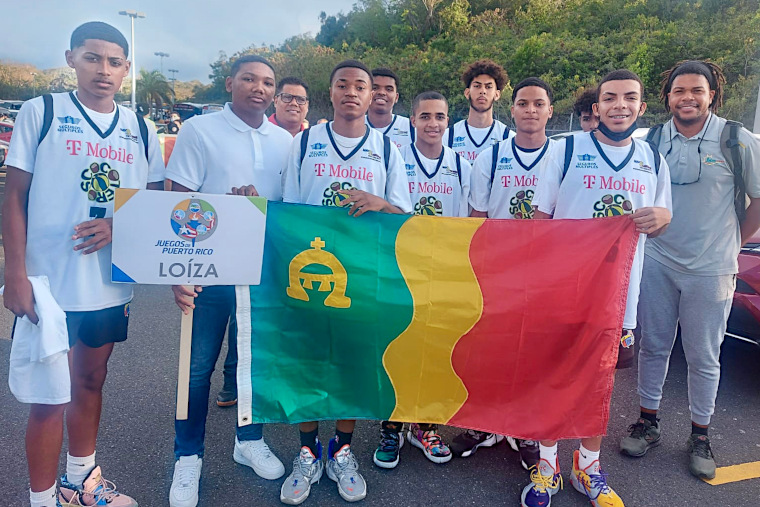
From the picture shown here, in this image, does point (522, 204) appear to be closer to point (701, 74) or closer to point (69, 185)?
point (701, 74)

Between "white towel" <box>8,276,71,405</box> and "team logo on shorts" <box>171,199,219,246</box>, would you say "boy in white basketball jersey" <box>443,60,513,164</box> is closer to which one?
"team logo on shorts" <box>171,199,219,246</box>

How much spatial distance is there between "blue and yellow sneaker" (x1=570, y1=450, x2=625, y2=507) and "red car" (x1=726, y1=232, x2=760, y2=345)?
1846 millimetres

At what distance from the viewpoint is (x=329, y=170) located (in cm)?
300

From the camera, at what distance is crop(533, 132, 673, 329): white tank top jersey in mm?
2979

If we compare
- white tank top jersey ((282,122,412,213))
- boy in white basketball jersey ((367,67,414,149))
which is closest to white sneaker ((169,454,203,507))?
white tank top jersey ((282,122,412,213))

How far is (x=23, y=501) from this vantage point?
2689mm

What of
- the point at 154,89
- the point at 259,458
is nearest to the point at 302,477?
the point at 259,458

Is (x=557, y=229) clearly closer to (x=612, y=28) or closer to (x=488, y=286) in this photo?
(x=488, y=286)

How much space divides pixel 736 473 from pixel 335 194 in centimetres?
283

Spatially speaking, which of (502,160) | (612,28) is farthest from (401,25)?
(502,160)

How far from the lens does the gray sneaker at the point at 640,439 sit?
3352 millimetres

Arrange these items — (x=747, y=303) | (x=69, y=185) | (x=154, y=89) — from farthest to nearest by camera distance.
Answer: (x=154, y=89)
(x=747, y=303)
(x=69, y=185)

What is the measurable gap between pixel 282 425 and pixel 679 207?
288cm

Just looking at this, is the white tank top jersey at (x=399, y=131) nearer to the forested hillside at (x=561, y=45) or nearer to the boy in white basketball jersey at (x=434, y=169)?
the boy in white basketball jersey at (x=434, y=169)
